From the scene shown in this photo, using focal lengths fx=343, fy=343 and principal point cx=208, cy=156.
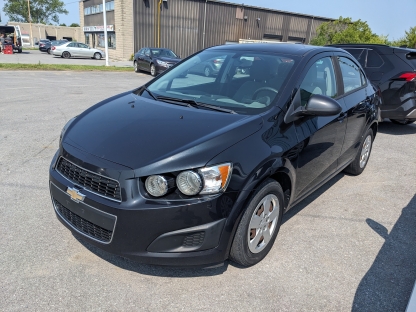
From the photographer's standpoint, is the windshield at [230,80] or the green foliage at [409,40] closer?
the windshield at [230,80]

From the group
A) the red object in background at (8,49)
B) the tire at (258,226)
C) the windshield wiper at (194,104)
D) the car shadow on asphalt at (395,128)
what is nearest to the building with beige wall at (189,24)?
the red object in background at (8,49)

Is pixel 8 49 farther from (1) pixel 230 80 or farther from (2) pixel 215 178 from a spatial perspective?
(2) pixel 215 178

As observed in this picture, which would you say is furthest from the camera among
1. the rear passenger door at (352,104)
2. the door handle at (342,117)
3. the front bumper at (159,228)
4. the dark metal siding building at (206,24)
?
the dark metal siding building at (206,24)

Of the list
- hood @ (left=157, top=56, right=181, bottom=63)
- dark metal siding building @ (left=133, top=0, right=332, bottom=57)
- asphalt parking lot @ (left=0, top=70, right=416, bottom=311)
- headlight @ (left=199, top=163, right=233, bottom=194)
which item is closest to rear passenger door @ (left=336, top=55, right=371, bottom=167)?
asphalt parking lot @ (left=0, top=70, right=416, bottom=311)

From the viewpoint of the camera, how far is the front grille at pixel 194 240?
2.32 metres

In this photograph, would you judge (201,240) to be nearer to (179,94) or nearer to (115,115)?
(115,115)

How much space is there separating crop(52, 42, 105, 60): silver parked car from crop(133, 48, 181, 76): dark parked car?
40.4 feet

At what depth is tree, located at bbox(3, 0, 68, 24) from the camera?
8350 centimetres

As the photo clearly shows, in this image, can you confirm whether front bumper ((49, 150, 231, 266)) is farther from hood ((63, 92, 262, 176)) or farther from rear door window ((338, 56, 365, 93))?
rear door window ((338, 56, 365, 93))

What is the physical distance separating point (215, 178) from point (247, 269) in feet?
3.15

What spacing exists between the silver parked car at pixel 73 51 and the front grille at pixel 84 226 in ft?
101

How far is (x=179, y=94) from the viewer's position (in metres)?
3.47

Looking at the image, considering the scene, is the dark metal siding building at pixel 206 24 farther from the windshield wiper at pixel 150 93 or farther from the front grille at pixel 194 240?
the front grille at pixel 194 240

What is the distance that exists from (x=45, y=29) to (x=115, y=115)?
7495 centimetres
